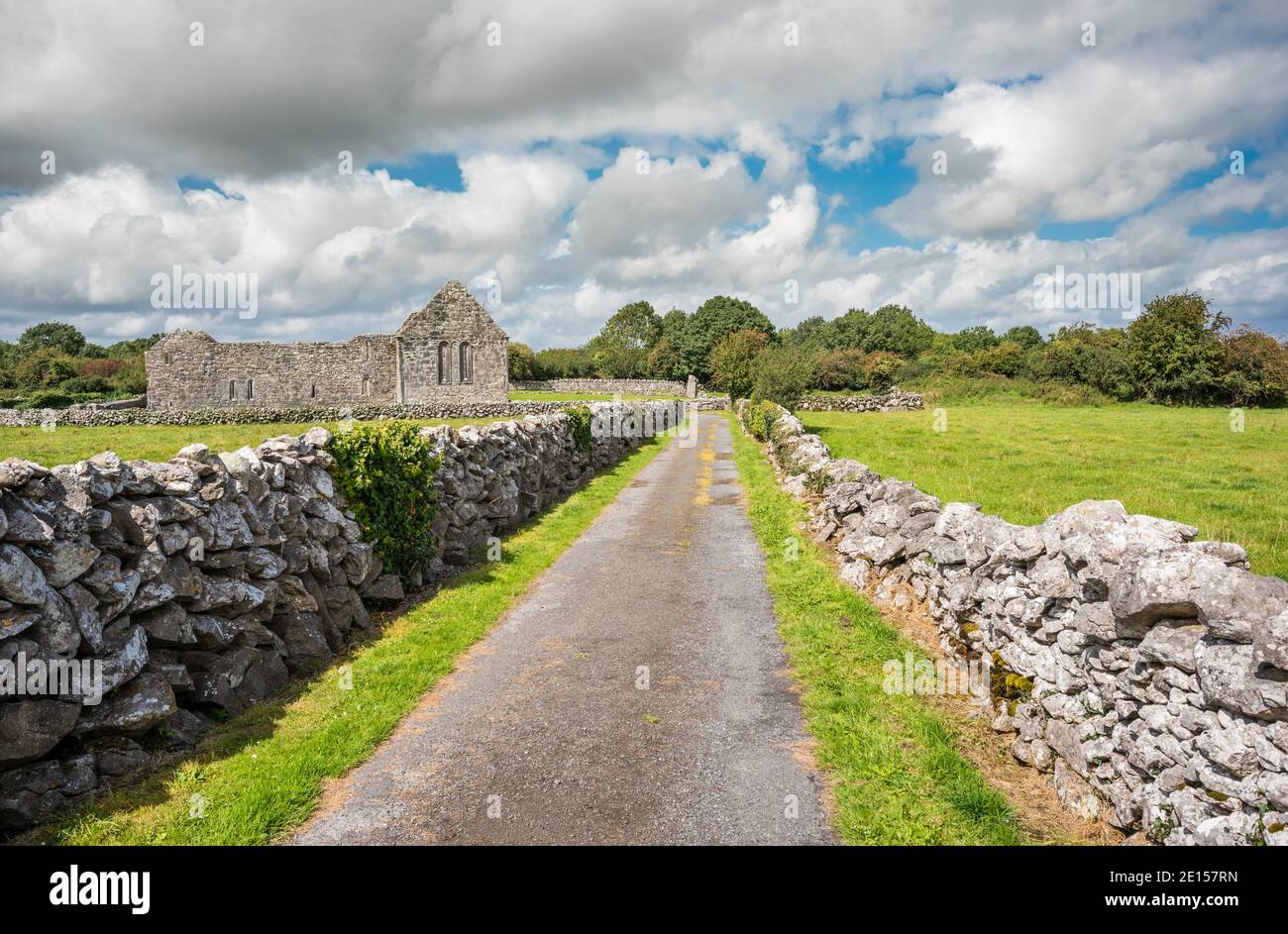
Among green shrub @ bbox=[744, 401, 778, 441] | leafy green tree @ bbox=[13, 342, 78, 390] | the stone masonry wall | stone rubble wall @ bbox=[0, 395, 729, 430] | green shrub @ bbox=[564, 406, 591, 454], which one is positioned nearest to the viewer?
green shrub @ bbox=[564, 406, 591, 454]

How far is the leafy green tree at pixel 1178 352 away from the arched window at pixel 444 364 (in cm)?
5378

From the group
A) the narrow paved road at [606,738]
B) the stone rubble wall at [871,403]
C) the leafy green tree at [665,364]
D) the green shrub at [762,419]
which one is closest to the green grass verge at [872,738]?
the narrow paved road at [606,738]

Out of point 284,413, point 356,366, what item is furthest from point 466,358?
point 284,413

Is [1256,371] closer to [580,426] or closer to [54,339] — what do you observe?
[580,426]

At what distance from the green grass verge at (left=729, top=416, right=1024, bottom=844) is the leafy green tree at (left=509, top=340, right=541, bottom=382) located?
75.9m

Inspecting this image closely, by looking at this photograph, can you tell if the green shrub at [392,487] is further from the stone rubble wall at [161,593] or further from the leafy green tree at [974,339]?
the leafy green tree at [974,339]

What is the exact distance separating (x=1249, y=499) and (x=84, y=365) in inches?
4006

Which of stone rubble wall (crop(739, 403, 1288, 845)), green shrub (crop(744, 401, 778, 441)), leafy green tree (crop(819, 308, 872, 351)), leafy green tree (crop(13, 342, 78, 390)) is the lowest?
stone rubble wall (crop(739, 403, 1288, 845))

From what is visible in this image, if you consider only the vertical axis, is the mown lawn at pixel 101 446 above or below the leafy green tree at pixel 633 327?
below

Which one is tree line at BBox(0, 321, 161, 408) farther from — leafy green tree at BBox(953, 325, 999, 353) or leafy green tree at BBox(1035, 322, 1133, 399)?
leafy green tree at BBox(953, 325, 999, 353)

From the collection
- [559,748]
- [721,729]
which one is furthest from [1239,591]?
[559,748]

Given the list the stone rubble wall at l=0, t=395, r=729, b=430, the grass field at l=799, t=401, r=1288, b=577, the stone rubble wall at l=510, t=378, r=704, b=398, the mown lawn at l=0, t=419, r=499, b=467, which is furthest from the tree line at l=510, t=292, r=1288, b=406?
the mown lawn at l=0, t=419, r=499, b=467

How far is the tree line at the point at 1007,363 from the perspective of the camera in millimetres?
49031

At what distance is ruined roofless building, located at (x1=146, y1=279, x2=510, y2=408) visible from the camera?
47.7 m
